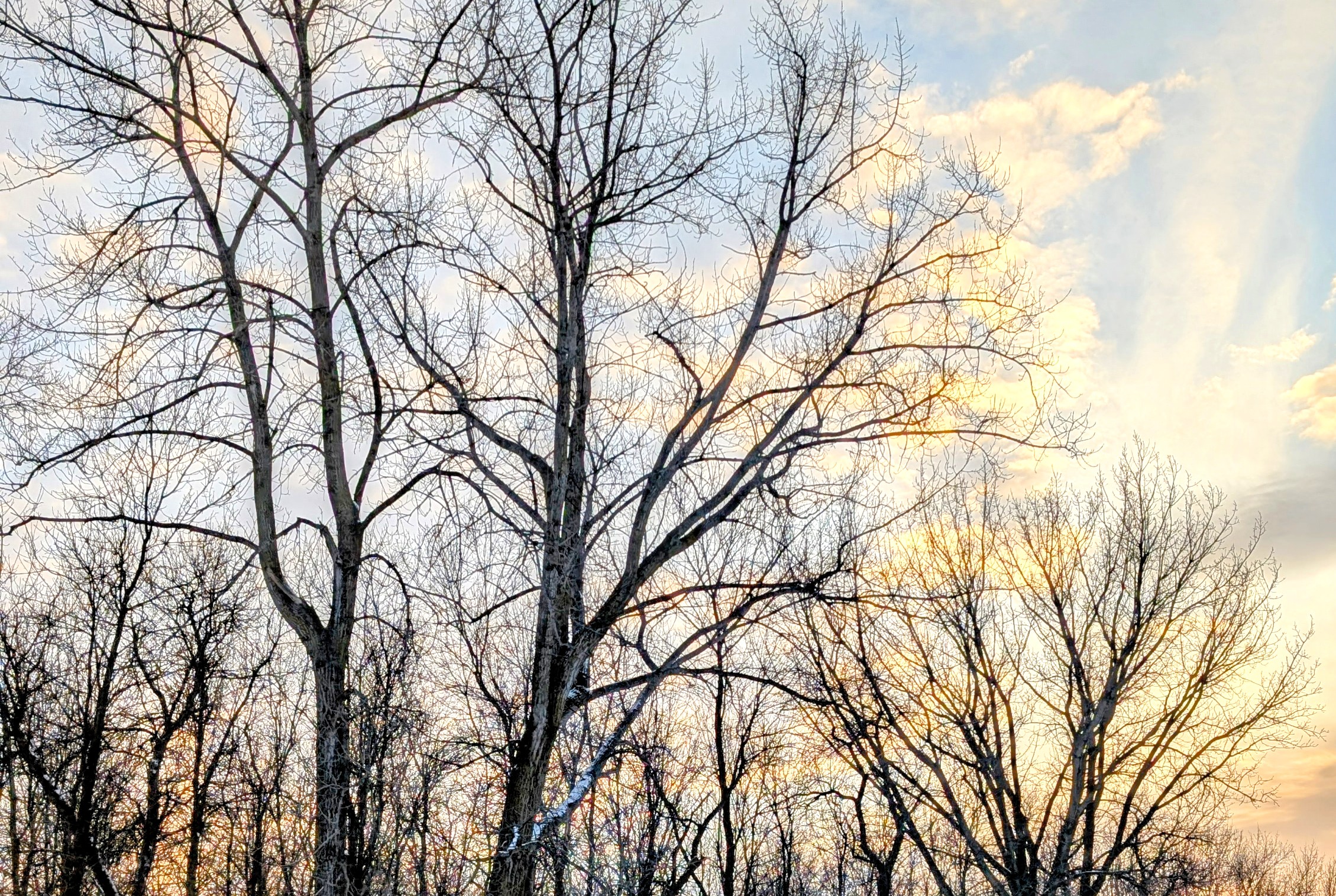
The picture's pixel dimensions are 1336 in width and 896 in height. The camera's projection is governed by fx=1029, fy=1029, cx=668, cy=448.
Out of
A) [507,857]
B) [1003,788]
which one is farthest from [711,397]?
[1003,788]

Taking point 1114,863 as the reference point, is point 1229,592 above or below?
above

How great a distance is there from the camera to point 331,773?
952 centimetres

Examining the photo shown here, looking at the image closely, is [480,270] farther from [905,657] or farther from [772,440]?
[905,657]

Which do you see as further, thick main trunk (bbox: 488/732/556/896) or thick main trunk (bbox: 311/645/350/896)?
thick main trunk (bbox: 311/645/350/896)

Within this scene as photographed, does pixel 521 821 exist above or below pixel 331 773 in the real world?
below

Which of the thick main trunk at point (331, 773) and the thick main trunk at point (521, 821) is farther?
the thick main trunk at point (331, 773)

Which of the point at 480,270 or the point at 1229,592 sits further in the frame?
the point at 1229,592

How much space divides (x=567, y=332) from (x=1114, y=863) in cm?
1807

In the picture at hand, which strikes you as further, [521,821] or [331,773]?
[331,773]

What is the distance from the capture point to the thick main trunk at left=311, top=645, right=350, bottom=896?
9.39 metres

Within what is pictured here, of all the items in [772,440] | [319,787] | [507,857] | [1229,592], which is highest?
[1229,592]

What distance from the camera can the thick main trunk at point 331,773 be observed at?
9.39m

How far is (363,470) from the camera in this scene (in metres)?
10.7

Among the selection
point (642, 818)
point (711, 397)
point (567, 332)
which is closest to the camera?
point (567, 332)
